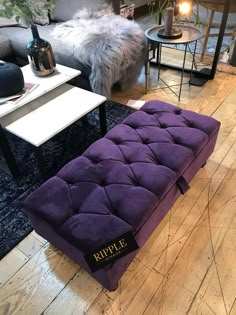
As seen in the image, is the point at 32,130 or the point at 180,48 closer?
the point at 32,130

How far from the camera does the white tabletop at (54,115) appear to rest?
1305 millimetres

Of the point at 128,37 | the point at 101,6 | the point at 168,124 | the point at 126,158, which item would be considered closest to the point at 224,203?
the point at 168,124

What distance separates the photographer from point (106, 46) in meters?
1.87

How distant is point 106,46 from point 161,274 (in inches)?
60.9

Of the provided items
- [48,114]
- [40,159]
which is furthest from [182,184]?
[48,114]

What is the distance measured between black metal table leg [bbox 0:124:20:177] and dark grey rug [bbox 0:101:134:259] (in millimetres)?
50

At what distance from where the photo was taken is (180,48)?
292cm

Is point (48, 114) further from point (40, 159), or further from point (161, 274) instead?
point (161, 274)

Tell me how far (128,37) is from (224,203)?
1425 mm

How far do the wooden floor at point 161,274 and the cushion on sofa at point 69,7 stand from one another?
1855mm

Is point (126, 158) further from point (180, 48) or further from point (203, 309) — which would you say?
point (180, 48)

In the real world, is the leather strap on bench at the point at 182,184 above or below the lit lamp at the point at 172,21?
below

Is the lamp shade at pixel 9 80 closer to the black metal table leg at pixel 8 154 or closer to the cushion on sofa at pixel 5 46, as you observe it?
the black metal table leg at pixel 8 154

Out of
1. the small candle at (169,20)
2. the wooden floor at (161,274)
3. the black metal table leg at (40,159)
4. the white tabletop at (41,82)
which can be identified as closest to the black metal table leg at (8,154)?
the white tabletop at (41,82)
